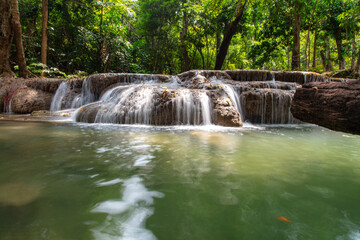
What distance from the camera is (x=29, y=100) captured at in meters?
9.08

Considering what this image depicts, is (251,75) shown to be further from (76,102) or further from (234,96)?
(76,102)

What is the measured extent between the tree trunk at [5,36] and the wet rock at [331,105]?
43.9 feet

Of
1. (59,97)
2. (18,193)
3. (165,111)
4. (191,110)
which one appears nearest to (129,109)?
(165,111)

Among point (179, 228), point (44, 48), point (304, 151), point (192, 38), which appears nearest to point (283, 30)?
point (192, 38)

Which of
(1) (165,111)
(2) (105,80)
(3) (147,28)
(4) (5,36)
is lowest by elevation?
(1) (165,111)

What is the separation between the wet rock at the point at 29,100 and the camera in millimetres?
8914

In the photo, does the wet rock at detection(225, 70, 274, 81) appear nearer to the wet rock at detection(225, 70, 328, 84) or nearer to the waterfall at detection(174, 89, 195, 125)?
the wet rock at detection(225, 70, 328, 84)

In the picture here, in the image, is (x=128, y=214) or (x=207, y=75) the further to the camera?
(x=207, y=75)

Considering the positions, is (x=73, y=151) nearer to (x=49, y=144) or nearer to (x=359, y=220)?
(x=49, y=144)

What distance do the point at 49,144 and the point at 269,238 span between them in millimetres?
3463

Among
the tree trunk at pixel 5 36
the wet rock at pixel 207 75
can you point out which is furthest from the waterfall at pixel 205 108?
the tree trunk at pixel 5 36

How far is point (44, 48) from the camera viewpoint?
11875mm

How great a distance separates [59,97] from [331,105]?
34.5 feet

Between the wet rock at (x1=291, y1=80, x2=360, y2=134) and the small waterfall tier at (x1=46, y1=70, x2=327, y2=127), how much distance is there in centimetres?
345
